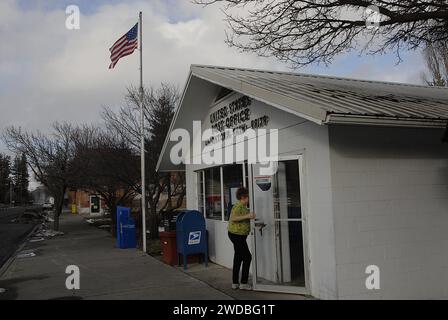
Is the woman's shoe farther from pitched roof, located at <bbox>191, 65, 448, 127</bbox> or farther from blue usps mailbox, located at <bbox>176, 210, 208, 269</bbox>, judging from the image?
pitched roof, located at <bbox>191, 65, 448, 127</bbox>

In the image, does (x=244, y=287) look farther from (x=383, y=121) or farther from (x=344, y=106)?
(x=383, y=121)

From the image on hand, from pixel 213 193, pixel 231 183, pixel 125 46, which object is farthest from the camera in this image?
pixel 125 46

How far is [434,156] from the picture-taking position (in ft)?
24.6

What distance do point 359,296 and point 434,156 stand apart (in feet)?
8.32

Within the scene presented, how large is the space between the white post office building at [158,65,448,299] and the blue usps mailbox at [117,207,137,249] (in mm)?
8947

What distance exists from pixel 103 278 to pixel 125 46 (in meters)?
8.14

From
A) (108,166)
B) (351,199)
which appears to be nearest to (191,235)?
(351,199)

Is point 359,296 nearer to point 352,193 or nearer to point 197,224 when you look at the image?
point 352,193

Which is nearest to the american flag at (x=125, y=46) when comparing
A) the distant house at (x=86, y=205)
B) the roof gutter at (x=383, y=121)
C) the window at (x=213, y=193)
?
the window at (x=213, y=193)

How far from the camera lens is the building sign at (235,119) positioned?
933 cm

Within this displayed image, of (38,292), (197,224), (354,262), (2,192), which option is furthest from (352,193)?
(2,192)

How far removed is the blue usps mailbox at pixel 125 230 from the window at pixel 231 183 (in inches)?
256

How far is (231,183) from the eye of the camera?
1062 cm

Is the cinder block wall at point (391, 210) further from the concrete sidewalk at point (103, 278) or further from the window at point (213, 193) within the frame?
the window at point (213, 193)
